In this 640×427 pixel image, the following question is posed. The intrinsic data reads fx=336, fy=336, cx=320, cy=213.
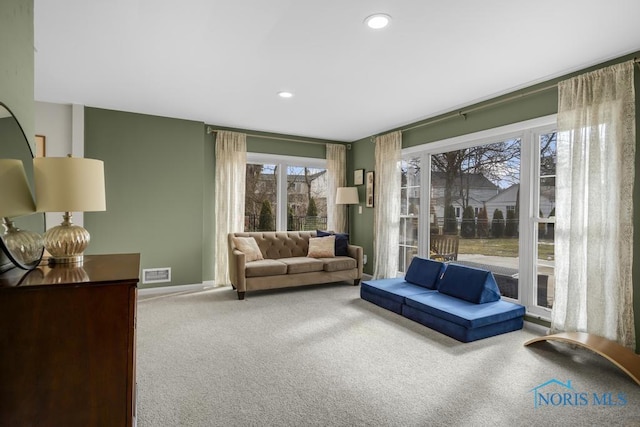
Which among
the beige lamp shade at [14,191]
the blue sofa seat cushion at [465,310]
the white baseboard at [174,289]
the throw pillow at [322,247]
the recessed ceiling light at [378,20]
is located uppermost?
the recessed ceiling light at [378,20]

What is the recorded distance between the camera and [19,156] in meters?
1.57

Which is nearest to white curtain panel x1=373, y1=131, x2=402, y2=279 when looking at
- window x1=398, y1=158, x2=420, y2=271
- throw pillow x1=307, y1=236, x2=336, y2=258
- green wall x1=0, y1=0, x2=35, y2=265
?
window x1=398, y1=158, x2=420, y2=271

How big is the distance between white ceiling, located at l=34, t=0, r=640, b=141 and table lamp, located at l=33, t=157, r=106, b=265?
123cm

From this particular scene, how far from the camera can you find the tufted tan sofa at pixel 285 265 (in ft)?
14.9

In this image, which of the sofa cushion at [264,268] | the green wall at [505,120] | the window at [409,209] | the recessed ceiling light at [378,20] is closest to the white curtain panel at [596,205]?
the green wall at [505,120]

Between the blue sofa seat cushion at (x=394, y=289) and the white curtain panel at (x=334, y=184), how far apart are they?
2.07 m

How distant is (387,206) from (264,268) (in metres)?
2.18

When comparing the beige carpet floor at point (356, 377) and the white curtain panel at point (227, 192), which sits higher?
the white curtain panel at point (227, 192)

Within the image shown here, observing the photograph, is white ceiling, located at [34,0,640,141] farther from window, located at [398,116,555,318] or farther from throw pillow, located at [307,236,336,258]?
throw pillow, located at [307,236,336,258]

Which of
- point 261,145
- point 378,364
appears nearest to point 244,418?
point 378,364

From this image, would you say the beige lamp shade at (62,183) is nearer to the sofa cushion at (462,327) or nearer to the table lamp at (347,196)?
the sofa cushion at (462,327)

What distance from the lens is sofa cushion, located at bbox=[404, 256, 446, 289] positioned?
4145mm

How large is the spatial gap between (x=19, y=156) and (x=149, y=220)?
3334 mm

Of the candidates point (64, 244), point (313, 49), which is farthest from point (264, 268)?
point (64, 244)
